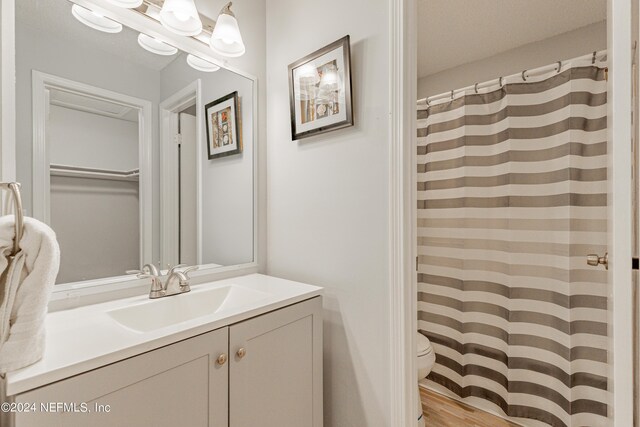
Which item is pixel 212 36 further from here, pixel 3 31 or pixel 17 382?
pixel 17 382

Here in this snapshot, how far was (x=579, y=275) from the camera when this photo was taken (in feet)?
4.97

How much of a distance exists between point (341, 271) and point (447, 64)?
1996mm

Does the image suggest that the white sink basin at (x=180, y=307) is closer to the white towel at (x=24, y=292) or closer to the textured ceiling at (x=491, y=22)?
the white towel at (x=24, y=292)

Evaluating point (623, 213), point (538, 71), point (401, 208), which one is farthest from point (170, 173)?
point (538, 71)

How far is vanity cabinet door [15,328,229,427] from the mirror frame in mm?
479

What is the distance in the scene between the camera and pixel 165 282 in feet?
3.79

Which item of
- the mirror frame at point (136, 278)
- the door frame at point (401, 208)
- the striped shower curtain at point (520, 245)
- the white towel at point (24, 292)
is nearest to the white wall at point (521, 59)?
the striped shower curtain at point (520, 245)

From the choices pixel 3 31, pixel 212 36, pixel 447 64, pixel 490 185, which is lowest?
pixel 490 185

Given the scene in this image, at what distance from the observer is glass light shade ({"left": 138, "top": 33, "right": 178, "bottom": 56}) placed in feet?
3.83

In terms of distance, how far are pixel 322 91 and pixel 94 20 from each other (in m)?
0.87

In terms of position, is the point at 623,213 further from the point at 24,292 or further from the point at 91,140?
the point at 91,140

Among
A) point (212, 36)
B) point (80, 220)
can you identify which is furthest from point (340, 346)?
point (212, 36)

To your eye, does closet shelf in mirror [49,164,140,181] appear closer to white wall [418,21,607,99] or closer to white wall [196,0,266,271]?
white wall [196,0,266,271]

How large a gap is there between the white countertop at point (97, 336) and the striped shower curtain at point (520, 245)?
4.23ft
